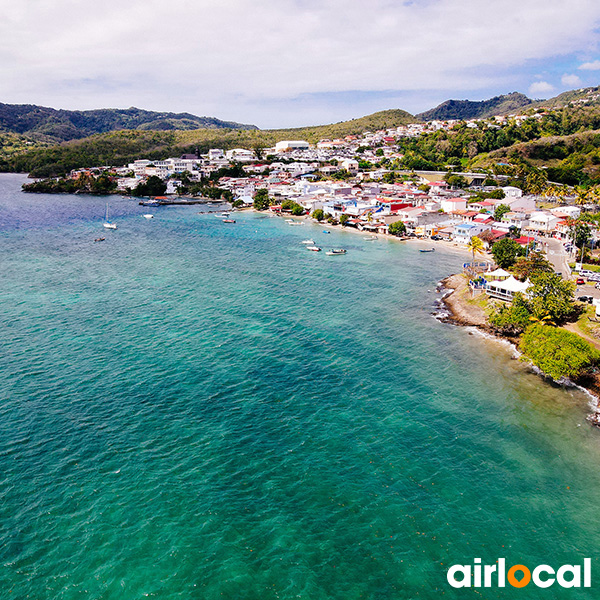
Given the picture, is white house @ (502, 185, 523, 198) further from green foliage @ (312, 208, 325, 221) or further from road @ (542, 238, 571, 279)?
green foliage @ (312, 208, 325, 221)

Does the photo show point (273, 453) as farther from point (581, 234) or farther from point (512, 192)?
point (512, 192)

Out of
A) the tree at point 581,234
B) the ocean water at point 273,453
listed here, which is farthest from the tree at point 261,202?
the tree at point 581,234

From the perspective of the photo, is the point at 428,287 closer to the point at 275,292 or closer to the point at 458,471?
the point at 275,292

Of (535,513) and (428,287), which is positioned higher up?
(428,287)

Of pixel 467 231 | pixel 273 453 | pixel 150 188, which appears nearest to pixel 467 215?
pixel 467 231

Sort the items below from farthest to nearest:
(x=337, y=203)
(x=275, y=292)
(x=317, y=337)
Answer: (x=337, y=203), (x=275, y=292), (x=317, y=337)

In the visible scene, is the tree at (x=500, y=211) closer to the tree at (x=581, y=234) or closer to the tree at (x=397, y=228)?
the tree at (x=581, y=234)

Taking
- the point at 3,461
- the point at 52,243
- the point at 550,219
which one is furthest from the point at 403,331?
the point at 52,243
